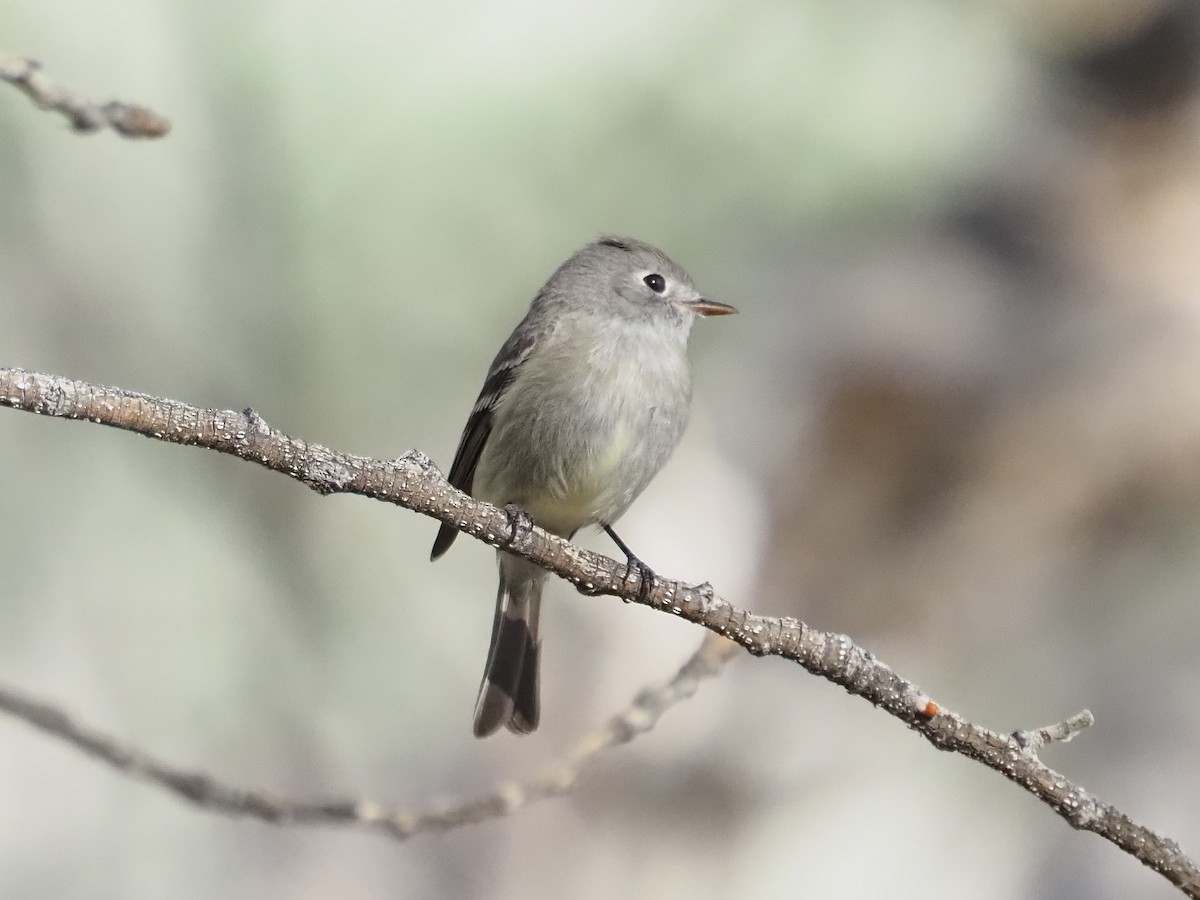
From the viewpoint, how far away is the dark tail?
331 centimetres

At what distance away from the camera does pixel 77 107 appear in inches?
57.9

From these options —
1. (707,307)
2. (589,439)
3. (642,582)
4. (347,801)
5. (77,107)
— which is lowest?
(347,801)

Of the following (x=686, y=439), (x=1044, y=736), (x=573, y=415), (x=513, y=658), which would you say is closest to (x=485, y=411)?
(x=573, y=415)

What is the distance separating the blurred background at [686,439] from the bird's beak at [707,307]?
3.54 feet

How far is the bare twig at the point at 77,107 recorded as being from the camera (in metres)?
1.42

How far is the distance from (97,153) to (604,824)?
298 centimetres

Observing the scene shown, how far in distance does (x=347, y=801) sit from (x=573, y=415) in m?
1.03

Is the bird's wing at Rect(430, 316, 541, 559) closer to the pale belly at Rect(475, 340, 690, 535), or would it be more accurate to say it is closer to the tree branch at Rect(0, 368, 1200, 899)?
the pale belly at Rect(475, 340, 690, 535)

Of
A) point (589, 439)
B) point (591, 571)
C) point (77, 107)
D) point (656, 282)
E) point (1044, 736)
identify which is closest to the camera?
point (77, 107)

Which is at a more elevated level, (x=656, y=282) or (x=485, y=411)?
(x=656, y=282)

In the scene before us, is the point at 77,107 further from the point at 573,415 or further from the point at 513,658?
the point at 513,658

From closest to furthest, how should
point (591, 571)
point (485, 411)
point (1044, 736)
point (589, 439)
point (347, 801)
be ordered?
point (1044, 736) < point (591, 571) < point (347, 801) < point (589, 439) < point (485, 411)

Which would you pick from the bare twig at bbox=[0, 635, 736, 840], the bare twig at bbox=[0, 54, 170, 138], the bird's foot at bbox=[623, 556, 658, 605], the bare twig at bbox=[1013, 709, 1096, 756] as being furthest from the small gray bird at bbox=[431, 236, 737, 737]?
the bare twig at bbox=[0, 54, 170, 138]

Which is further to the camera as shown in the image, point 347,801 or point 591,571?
point 347,801
